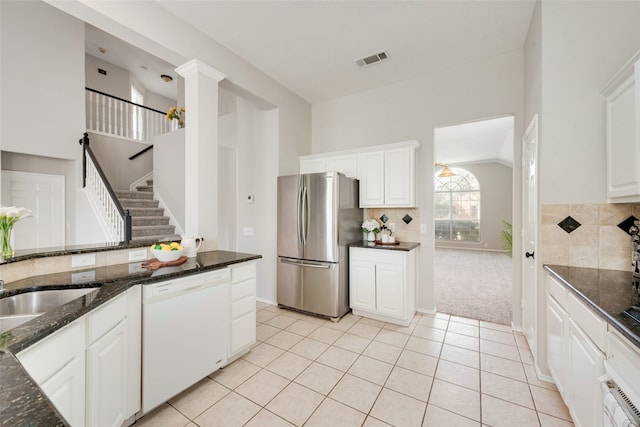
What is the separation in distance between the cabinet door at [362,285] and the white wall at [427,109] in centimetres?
73

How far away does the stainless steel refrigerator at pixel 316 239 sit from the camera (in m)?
3.25

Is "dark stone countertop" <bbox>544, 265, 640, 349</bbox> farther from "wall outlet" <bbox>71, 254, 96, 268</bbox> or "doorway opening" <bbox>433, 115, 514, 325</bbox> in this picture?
"wall outlet" <bbox>71, 254, 96, 268</bbox>

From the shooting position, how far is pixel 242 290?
241 cm

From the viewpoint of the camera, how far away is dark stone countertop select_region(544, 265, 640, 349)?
1.08 m


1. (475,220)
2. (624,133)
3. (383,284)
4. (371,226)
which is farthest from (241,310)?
(475,220)

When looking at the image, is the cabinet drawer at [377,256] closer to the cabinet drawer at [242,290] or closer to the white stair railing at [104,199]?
the cabinet drawer at [242,290]

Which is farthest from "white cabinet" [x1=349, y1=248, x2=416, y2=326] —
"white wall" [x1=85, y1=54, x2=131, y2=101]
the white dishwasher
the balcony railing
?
"white wall" [x1=85, y1=54, x2=131, y2=101]

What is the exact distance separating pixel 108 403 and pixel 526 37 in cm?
466

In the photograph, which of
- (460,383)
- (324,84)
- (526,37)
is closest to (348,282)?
(460,383)

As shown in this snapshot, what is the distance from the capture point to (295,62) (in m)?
3.36

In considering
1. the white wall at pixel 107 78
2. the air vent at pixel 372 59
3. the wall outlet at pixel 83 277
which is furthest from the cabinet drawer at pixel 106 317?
the white wall at pixel 107 78

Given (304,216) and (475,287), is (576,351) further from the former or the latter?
(475,287)

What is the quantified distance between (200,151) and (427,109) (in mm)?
2942

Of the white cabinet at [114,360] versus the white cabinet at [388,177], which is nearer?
the white cabinet at [114,360]
